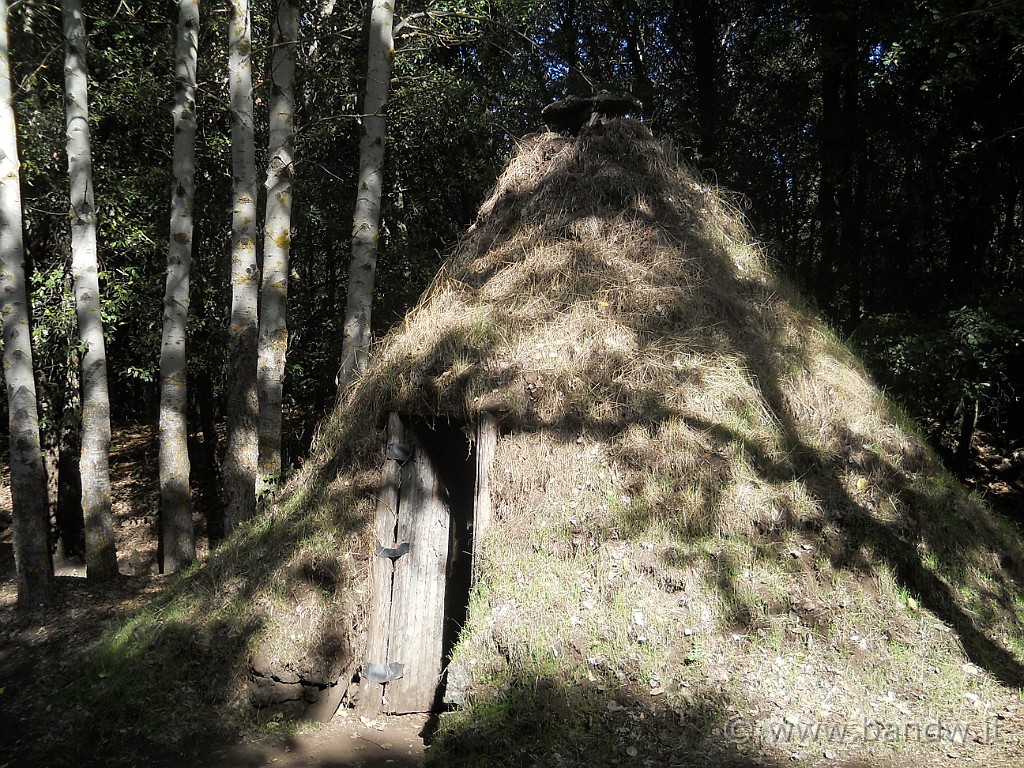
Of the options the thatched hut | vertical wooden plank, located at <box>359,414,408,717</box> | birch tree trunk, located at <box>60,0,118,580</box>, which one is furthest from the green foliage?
birch tree trunk, located at <box>60,0,118,580</box>

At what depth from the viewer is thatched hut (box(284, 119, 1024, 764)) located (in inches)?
181

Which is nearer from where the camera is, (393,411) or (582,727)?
(582,727)

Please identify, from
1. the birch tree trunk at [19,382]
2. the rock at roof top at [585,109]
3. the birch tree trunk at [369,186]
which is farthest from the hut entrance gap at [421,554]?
the birch tree trunk at [19,382]

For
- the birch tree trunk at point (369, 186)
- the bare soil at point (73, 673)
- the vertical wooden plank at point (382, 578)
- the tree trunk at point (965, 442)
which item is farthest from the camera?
the tree trunk at point (965, 442)

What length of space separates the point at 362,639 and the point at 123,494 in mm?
11614

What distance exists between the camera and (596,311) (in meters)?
6.09

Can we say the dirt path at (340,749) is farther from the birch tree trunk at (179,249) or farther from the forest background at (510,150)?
the forest background at (510,150)

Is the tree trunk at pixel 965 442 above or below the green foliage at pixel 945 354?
below

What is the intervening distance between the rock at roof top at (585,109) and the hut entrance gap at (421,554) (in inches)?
154

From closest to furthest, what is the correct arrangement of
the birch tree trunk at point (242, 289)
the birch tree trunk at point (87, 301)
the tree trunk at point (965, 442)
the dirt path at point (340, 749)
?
the dirt path at point (340, 749), the birch tree trunk at point (87, 301), the birch tree trunk at point (242, 289), the tree trunk at point (965, 442)

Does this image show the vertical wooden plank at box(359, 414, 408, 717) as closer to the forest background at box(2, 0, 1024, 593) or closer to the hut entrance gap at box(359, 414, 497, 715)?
the hut entrance gap at box(359, 414, 497, 715)

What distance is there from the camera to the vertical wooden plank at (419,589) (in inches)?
212

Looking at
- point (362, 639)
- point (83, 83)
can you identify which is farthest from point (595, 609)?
point (83, 83)

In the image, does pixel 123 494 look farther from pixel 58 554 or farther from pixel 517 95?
pixel 517 95
